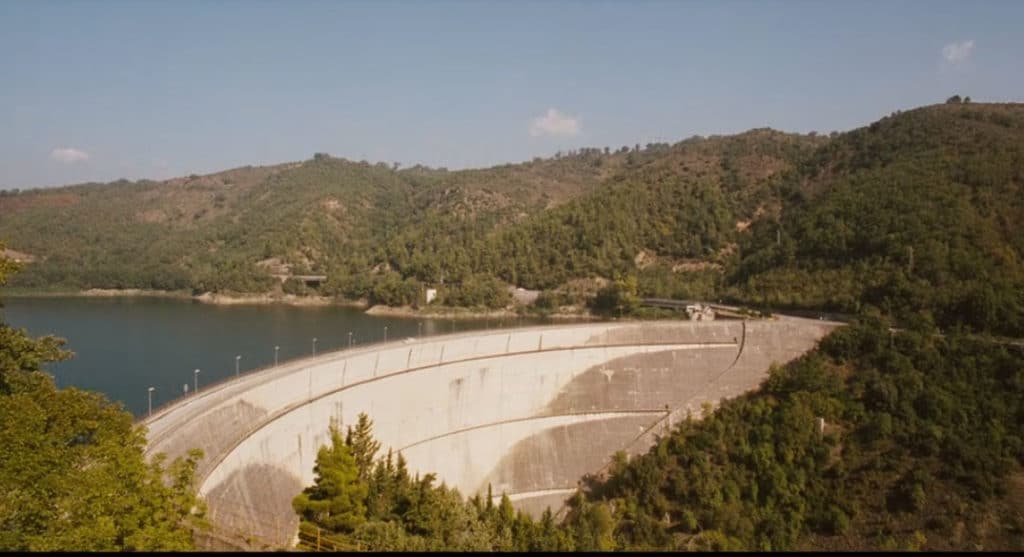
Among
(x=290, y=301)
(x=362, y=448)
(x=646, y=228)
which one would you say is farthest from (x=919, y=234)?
(x=290, y=301)

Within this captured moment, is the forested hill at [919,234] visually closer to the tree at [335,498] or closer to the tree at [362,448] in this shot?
the tree at [362,448]

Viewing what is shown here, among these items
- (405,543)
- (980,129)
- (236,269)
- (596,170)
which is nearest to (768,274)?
(980,129)

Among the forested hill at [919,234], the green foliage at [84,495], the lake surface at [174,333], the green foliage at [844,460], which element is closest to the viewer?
the green foliage at [84,495]

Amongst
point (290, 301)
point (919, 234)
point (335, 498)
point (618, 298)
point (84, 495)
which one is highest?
point (919, 234)

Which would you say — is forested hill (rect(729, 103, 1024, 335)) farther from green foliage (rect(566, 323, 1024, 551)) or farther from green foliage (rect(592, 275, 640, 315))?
green foliage (rect(592, 275, 640, 315))

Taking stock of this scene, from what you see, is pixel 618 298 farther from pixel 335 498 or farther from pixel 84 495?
Result: pixel 84 495

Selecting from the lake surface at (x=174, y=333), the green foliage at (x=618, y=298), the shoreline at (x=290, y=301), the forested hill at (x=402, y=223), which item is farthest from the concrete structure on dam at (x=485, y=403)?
the forested hill at (x=402, y=223)

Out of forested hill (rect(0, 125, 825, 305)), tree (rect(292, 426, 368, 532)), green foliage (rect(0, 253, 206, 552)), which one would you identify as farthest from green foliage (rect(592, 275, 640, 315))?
green foliage (rect(0, 253, 206, 552))
